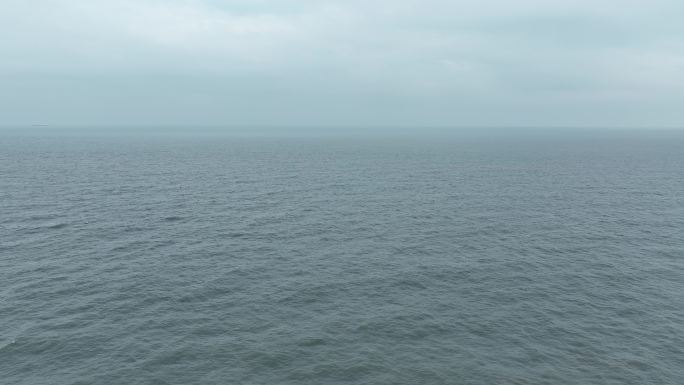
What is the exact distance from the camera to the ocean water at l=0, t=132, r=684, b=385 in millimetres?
42438

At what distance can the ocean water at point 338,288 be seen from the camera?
4244cm

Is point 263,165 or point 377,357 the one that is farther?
point 263,165

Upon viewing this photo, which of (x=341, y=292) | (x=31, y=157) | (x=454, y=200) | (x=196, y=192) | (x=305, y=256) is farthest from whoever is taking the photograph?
(x=31, y=157)

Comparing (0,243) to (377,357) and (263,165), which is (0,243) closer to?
(377,357)

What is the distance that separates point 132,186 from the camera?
12544 cm

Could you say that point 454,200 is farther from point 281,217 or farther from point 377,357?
point 377,357

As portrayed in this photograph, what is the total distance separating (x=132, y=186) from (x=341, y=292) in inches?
3630

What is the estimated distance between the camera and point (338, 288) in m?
59.2

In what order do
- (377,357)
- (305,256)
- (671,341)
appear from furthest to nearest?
(305,256), (671,341), (377,357)

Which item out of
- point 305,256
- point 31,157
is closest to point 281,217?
point 305,256

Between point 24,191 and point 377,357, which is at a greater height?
point 24,191

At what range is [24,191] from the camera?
114 m

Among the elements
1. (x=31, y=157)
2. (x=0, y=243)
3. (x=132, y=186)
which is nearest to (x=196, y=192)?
(x=132, y=186)

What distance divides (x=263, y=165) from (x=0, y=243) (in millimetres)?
112375
